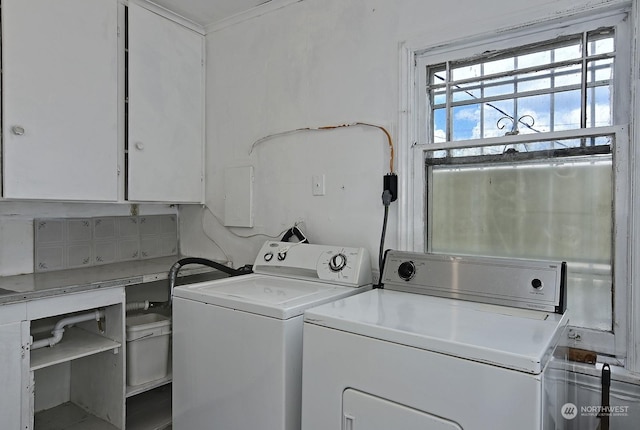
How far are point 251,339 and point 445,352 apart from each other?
0.71m

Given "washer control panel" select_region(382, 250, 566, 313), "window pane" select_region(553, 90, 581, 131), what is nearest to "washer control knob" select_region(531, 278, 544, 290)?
"washer control panel" select_region(382, 250, 566, 313)

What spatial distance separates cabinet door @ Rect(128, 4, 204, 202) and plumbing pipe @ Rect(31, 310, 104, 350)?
0.66 metres

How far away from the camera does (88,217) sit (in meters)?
2.41

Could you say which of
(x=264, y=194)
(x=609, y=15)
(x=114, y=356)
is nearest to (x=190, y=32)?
(x=264, y=194)

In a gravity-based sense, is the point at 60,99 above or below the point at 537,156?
above

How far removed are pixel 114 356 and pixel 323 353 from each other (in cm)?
135

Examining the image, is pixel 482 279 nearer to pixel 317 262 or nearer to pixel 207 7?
pixel 317 262

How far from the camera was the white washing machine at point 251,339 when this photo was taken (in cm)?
135

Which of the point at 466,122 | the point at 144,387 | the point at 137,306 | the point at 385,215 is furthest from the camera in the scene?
the point at 137,306

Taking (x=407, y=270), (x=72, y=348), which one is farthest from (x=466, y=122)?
(x=72, y=348)

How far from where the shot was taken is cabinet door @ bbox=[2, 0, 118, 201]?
1.75 m

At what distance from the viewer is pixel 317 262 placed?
74.8 inches

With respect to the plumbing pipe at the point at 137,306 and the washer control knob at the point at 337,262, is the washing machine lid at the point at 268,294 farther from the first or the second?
the plumbing pipe at the point at 137,306

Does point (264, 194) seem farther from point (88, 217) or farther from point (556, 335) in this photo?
point (556, 335)
